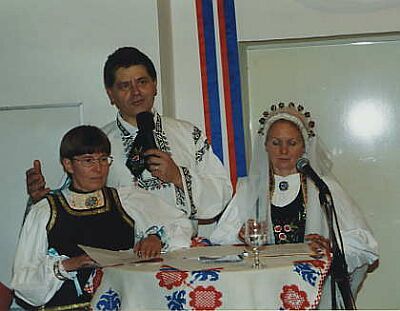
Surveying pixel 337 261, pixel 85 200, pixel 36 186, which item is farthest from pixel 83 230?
pixel 337 261

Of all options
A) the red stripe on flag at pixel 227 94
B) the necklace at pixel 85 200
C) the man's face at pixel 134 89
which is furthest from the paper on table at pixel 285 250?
the red stripe on flag at pixel 227 94

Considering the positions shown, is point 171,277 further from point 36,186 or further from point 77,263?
point 36,186

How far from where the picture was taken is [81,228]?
2.97 meters

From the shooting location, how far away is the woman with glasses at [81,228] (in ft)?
→ 9.30

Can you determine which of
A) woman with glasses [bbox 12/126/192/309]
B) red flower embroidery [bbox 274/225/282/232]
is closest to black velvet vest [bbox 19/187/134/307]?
woman with glasses [bbox 12/126/192/309]

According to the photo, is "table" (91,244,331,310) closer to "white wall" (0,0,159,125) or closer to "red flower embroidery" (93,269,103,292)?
"red flower embroidery" (93,269,103,292)

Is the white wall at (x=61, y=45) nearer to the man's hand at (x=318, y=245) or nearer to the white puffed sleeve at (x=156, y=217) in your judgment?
the white puffed sleeve at (x=156, y=217)

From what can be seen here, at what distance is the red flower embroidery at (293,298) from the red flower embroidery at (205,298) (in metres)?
0.19

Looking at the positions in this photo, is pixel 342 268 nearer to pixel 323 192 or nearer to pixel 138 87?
pixel 323 192

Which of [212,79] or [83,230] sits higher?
[212,79]

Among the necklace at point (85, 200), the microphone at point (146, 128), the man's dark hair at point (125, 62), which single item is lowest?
the necklace at point (85, 200)

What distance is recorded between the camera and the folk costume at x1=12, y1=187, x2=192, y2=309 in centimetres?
284

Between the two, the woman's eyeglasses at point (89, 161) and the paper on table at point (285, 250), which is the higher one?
the woman's eyeglasses at point (89, 161)

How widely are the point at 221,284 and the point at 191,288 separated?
9 cm
